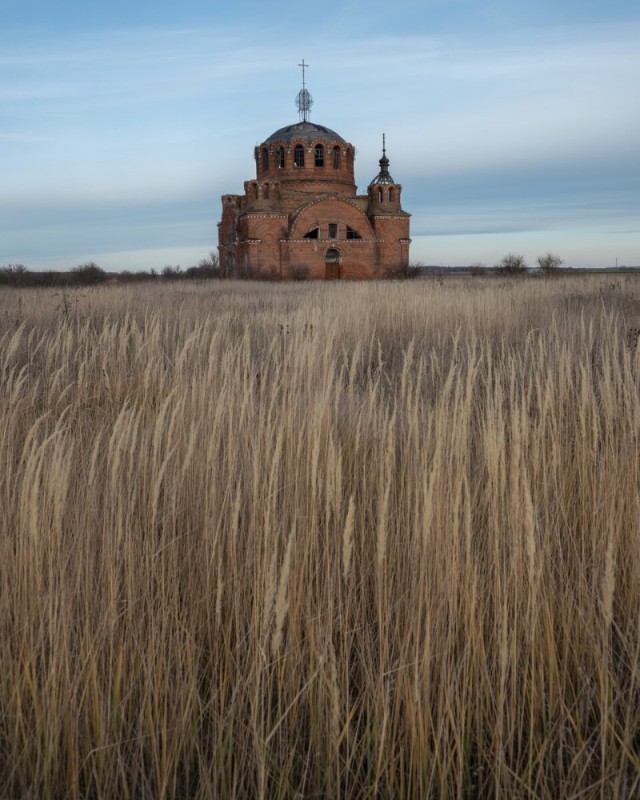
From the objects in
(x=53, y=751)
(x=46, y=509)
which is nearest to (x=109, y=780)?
(x=53, y=751)

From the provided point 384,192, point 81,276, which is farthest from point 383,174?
point 81,276

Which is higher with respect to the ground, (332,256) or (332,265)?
(332,256)

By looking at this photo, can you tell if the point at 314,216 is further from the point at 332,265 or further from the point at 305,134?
the point at 305,134

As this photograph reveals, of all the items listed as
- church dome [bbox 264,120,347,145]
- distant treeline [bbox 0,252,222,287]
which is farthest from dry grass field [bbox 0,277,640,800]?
church dome [bbox 264,120,347,145]

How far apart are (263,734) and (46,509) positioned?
0.76 meters

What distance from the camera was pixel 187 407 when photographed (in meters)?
2.85

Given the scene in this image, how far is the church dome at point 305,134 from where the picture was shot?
32.1 m

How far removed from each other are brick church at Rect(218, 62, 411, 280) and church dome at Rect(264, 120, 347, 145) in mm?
47

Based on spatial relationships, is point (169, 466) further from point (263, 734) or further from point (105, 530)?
point (263, 734)

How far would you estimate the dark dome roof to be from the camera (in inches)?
1265

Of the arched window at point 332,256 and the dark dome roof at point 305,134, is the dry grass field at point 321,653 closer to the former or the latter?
the arched window at point 332,256

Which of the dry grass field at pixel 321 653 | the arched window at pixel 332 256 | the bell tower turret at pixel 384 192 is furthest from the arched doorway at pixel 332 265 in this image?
the dry grass field at pixel 321 653

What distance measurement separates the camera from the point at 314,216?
31750 millimetres

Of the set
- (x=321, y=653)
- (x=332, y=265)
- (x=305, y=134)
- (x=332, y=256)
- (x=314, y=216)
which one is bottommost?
(x=321, y=653)
